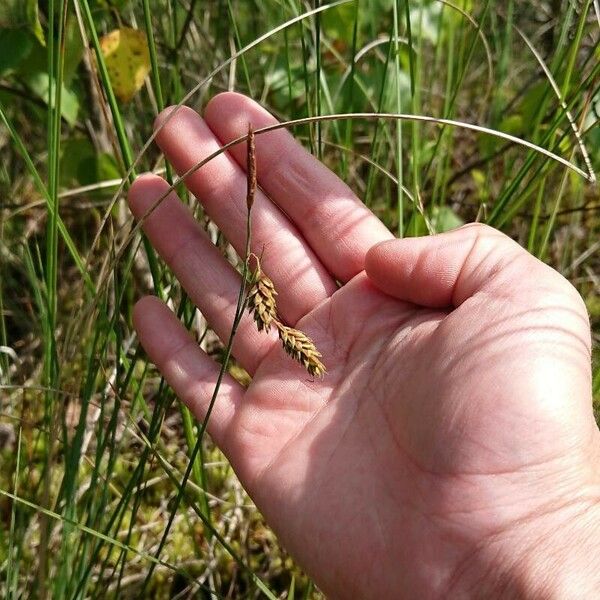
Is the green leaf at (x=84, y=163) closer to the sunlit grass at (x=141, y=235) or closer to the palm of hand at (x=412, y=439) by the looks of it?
the sunlit grass at (x=141, y=235)

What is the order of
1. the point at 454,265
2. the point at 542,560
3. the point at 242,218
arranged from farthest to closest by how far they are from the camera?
the point at 242,218 < the point at 454,265 < the point at 542,560

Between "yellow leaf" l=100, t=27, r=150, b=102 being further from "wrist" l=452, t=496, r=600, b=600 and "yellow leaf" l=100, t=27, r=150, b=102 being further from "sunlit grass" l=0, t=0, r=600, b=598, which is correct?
"wrist" l=452, t=496, r=600, b=600

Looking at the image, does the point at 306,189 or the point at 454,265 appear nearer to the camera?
the point at 454,265

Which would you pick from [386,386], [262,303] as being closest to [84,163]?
[386,386]

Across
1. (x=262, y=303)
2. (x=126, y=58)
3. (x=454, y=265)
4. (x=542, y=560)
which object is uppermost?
(x=126, y=58)

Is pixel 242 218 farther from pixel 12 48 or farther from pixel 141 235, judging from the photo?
pixel 12 48

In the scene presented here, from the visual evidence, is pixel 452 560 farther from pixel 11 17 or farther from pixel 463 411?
pixel 11 17

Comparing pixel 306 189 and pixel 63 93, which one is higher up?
pixel 63 93
